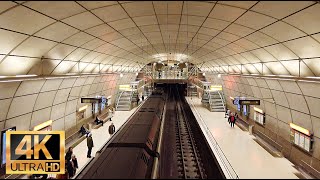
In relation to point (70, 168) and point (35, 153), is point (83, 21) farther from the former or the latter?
point (70, 168)

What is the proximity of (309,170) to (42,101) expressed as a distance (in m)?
12.9

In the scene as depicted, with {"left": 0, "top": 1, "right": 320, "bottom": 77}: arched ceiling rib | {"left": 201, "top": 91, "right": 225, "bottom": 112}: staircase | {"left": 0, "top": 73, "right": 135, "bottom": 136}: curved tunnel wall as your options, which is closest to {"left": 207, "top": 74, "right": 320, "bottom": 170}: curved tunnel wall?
{"left": 0, "top": 1, "right": 320, "bottom": 77}: arched ceiling rib

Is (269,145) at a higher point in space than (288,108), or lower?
lower

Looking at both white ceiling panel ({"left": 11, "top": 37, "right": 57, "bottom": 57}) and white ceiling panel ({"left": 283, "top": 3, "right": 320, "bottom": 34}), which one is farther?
white ceiling panel ({"left": 11, "top": 37, "right": 57, "bottom": 57})

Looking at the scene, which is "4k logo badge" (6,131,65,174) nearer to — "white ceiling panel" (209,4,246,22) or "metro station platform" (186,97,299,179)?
"metro station platform" (186,97,299,179)

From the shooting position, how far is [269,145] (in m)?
14.4

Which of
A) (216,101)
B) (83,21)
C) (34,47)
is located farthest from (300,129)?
(216,101)

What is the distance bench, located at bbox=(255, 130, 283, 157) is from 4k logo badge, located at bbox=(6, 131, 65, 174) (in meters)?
10.5

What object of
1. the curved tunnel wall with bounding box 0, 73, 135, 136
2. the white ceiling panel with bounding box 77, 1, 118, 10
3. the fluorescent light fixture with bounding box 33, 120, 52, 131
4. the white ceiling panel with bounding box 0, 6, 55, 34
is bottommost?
the fluorescent light fixture with bounding box 33, 120, 52, 131

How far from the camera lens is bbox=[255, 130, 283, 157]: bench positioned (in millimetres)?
12279

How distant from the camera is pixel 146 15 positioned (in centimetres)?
880

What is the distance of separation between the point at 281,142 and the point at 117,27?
11079mm

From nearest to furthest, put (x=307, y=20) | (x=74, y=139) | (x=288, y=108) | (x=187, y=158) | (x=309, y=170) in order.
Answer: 1. (x=307, y=20)
2. (x=309, y=170)
3. (x=288, y=108)
4. (x=187, y=158)
5. (x=74, y=139)

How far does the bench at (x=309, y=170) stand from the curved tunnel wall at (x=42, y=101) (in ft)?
40.4
